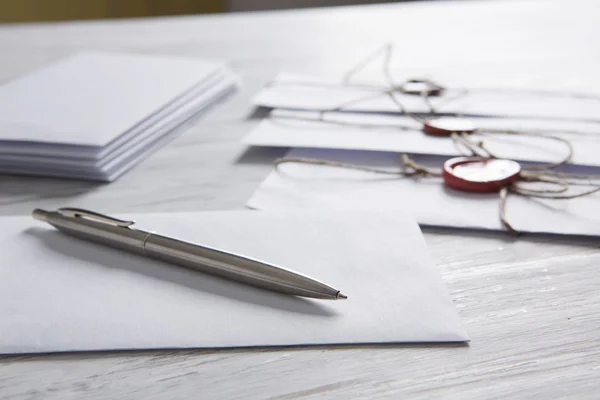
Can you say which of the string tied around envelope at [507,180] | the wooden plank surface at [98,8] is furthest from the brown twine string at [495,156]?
the wooden plank surface at [98,8]

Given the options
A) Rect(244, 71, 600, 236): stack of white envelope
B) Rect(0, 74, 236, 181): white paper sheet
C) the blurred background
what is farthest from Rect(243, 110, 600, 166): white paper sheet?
the blurred background

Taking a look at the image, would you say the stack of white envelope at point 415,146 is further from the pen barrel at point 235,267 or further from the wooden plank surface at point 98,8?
the wooden plank surface at point 98,8

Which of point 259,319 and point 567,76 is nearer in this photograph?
point 259,319

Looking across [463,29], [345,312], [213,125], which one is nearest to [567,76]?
[463,29]

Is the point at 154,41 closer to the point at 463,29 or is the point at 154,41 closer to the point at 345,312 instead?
the point at 463,29

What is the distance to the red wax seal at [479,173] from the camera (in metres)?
0.57

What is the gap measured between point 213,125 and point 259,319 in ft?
1.41

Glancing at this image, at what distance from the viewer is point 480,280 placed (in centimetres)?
45

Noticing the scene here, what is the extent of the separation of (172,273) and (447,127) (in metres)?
0.37

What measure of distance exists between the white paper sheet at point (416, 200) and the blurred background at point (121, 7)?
2.46 metres

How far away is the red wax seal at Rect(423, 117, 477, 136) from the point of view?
69 centimetres

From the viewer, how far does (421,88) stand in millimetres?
844

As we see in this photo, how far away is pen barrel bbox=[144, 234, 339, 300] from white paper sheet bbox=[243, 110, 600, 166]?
0.25m

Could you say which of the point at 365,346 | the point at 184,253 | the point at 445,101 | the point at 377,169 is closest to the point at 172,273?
the point at 184,253
